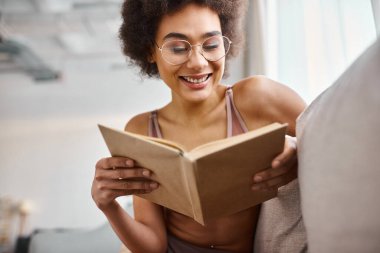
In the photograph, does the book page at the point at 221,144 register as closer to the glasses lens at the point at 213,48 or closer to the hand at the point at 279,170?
the hand at the point at 279,170

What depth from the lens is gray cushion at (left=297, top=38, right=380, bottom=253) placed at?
402 millimetres

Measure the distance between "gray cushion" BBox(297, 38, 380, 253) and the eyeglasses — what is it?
47 centimetres

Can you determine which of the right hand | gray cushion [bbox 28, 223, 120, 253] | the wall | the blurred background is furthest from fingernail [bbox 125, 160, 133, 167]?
the wall

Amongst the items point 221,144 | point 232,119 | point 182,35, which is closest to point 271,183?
point 221,144

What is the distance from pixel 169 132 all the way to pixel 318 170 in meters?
→ 0.68

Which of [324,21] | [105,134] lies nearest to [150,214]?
[105,134]

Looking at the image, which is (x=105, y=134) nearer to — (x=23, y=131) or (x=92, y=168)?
(x=92, y=168)

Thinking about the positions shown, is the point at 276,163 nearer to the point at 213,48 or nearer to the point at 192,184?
the point at 192,184

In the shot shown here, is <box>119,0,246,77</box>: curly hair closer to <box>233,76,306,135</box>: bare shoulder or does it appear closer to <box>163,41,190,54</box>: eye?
<box>163,41,190,54</box>: eye

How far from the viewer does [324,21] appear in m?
1.24

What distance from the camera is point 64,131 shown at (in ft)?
14.0

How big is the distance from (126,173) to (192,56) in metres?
0.41

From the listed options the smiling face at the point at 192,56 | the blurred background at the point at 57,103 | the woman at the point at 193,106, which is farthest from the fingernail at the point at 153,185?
the blurred background at the point at 57,103

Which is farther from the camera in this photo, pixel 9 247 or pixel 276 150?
pixel 9 247
